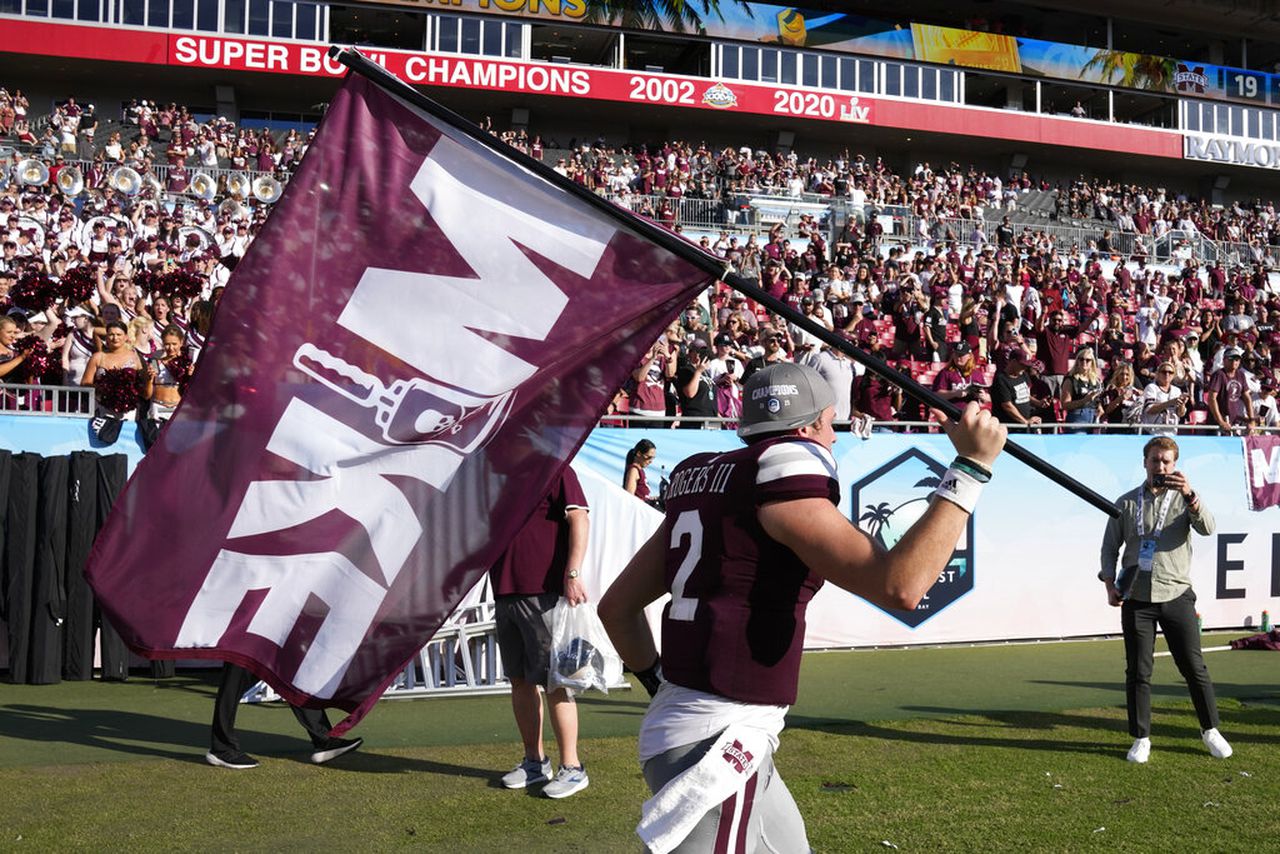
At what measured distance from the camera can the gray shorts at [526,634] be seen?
21.9 feet

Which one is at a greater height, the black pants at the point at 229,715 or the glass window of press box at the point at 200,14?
the glass window of press box at the point at 200,14

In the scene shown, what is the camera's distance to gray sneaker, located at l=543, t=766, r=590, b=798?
6.40 metres

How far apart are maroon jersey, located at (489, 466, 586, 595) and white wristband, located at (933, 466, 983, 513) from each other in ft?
12.9

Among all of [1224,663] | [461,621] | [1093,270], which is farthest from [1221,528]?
[1093,270]

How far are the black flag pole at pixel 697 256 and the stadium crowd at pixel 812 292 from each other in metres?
5.06

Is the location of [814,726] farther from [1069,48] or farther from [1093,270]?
[1069,48]

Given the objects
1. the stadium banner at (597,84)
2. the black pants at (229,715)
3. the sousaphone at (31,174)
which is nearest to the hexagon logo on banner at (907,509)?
the black pants at (229,715)

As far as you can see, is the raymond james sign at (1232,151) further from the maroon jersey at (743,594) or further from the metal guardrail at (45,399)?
the maroon jersey at (743,594)

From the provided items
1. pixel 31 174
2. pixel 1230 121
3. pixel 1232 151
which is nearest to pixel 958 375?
pixel 31 174

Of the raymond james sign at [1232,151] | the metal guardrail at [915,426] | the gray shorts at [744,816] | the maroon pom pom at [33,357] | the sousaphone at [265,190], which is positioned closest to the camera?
the gray shorts at [744,816]

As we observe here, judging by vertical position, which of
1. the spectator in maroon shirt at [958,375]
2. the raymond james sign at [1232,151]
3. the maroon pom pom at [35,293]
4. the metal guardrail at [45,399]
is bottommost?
the metal guardrail at [45,399]

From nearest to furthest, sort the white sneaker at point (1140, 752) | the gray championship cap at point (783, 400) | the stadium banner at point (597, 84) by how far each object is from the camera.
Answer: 1. the gray championship cap at point (783, 400)
2. the white sneaker at point (1140, 752)
3. the stadium banner at point (597, 84)

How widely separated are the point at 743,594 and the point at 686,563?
0.69 ft

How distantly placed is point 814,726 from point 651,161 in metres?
29.2
